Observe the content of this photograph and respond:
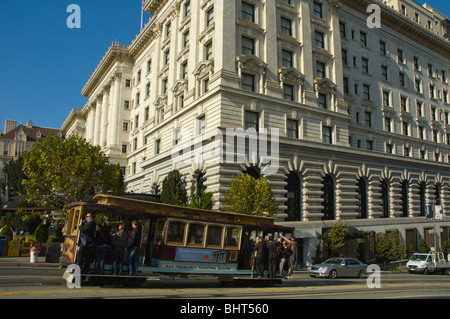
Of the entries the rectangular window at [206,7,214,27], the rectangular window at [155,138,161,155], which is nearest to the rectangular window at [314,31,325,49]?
the rectangular window at [206,7,214,27]

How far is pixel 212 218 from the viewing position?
15930mm

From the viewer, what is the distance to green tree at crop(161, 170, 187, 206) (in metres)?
33.0

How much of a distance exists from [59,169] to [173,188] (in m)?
9.59

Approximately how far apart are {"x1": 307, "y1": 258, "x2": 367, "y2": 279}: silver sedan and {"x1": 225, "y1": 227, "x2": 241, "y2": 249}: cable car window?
10605 millimetres

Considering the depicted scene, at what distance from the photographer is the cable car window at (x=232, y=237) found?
16.5 m

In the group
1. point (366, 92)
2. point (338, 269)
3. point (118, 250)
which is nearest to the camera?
point (118, 250)

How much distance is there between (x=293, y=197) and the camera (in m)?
33.8

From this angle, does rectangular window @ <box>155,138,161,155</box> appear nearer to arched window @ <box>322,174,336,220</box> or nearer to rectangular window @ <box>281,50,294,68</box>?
rectangular window @ <box>281,50,294,68</box>

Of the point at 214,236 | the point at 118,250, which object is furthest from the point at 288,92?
the point at 118,250

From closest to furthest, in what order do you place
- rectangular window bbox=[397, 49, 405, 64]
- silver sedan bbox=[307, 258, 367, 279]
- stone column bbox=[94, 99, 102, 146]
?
silver sedan bbox=[307, 258, 367, 279] → rectangular window bbox=[397, 49, 405, 64] → stone column bbox=[94, 99, 102, 146]

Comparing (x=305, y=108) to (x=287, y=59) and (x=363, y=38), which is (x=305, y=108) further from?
(x=363, y=38)

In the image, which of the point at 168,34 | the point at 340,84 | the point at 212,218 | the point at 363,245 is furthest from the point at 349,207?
the point at 168,34

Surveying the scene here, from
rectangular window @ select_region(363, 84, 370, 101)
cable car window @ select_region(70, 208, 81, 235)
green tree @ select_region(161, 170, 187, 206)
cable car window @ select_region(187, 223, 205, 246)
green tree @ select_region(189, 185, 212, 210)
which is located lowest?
cable car window @ select_region(187, 223, 205, 246)

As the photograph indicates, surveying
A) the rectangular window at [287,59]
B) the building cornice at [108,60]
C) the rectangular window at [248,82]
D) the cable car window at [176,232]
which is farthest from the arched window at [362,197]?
the building cornice at [108,60]
